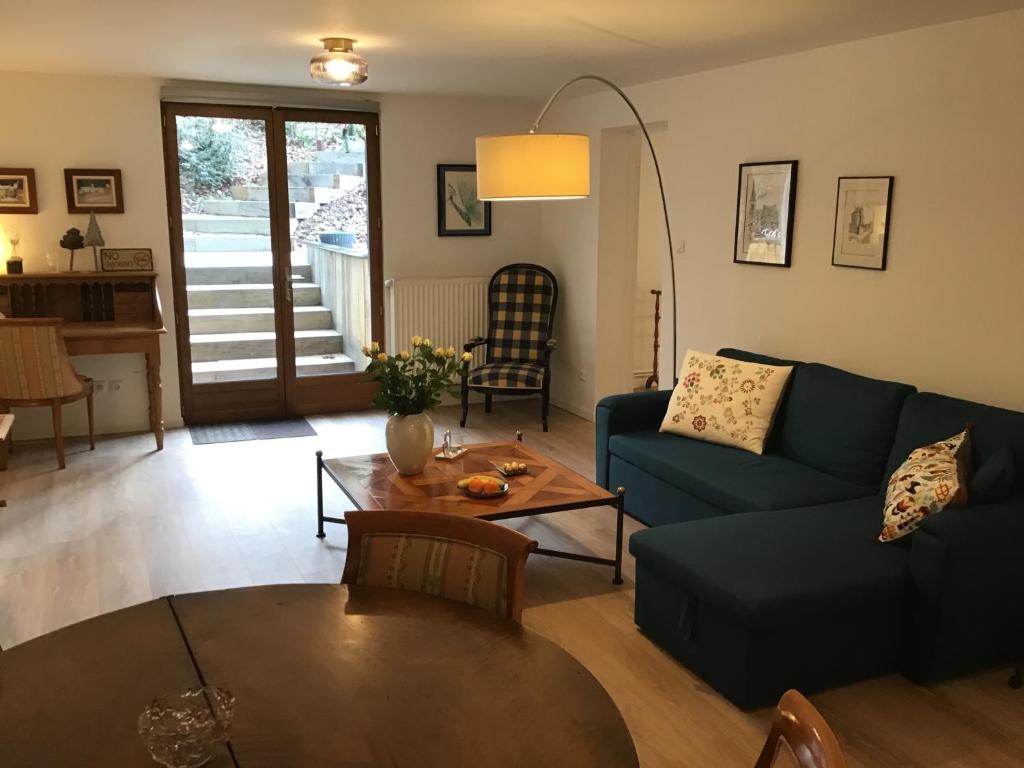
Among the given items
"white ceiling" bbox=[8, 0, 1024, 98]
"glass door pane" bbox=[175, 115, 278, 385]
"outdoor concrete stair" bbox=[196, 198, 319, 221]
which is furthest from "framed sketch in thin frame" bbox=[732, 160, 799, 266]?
"glass door pane" bbox=[175, 115, 278, 385]

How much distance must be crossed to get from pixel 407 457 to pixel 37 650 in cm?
225

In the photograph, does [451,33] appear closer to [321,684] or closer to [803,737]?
[321,684]

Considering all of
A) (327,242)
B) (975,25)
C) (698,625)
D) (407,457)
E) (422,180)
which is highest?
(975,25)

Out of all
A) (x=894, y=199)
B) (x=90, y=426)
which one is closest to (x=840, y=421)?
(x=894, y=199)

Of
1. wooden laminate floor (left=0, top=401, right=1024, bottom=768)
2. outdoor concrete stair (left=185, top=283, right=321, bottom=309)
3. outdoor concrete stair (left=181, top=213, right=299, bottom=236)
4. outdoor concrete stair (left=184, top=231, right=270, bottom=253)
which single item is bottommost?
wooden laminate floor (left=0, top=401, right=1024, bottom=768)

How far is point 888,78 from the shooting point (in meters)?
4.02

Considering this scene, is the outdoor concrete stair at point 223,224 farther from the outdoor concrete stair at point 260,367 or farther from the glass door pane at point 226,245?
the outdoor concrete stair at point 260,367

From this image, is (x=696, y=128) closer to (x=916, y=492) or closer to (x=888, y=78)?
(x=888, y=78)

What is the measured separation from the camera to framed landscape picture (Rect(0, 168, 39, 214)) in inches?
221

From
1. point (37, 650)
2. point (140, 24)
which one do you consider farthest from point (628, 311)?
point (37, 650)

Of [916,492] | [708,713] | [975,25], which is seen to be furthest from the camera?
[975,25]

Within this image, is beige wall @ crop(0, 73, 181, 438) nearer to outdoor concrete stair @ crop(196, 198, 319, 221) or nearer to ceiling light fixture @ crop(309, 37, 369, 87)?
outdoor concrete stair @ crop(196, 198, 319, 221)

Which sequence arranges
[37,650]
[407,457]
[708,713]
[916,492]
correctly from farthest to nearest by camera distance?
[407,457] < [916,492] < [708,713] < [37,650]

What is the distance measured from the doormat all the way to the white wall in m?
2.70
